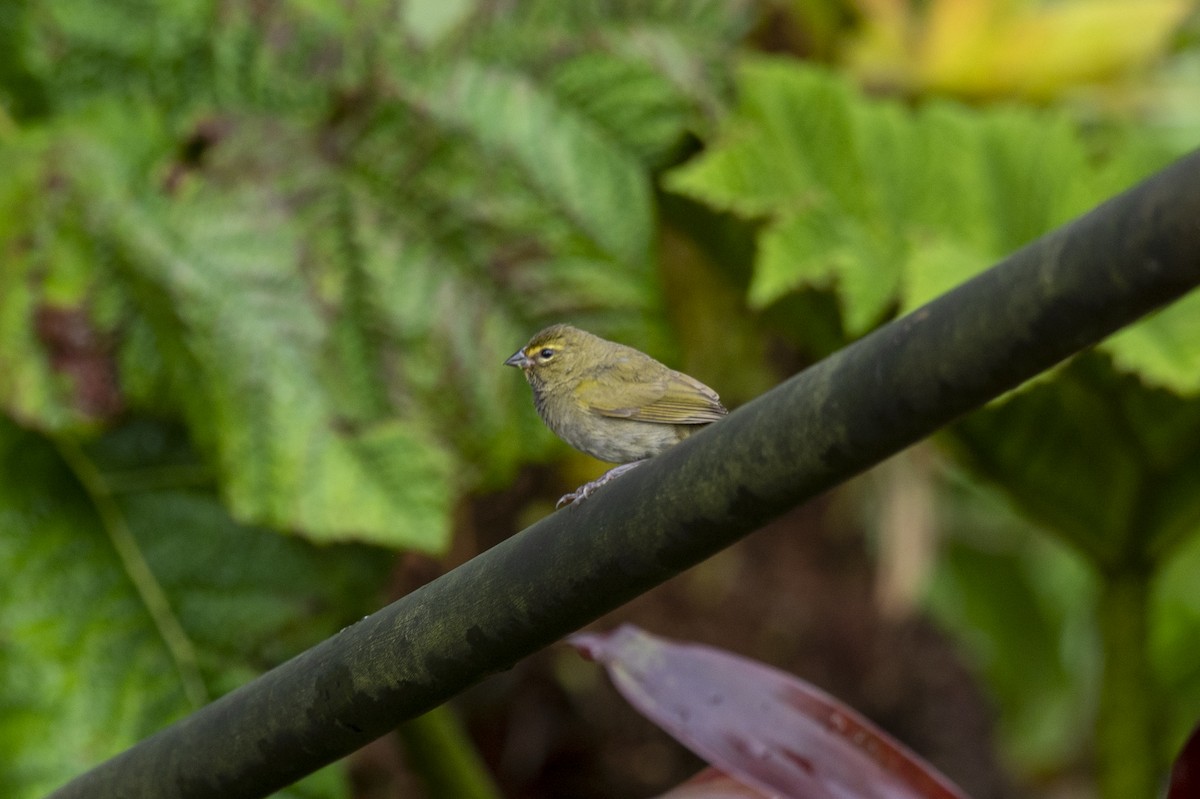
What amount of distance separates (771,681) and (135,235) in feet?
4.91

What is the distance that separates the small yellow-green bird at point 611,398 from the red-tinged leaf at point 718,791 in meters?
0.42

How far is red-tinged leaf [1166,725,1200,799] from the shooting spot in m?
1.66

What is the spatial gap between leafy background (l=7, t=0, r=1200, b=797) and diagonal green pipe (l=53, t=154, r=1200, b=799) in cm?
131

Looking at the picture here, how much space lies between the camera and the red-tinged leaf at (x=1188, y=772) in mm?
1664

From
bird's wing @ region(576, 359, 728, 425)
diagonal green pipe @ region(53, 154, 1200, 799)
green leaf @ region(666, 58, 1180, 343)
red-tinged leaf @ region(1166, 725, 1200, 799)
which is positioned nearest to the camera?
diagonal green pipe @ region(53, 154, 1200, 799)

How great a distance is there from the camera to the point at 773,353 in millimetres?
3627

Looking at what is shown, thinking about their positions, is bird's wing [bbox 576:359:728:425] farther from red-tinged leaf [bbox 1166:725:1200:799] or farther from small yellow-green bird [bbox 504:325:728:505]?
red-tinged leaf [bbox 1166:725:1200:799]

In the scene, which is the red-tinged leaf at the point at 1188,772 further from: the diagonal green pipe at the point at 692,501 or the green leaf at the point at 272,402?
the green leaf at the point at 272,402

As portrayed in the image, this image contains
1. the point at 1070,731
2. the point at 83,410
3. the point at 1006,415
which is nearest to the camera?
the point at 83,410

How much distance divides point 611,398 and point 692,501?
90cm

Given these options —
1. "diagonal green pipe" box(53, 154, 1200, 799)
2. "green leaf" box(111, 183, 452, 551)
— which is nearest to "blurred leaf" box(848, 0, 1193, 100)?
"green leaf" box(111, 183, 452, 551)

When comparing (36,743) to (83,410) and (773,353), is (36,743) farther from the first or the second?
(773,353)

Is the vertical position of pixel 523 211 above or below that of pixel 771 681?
above

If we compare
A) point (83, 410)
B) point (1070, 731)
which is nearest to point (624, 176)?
point (83, 410)
